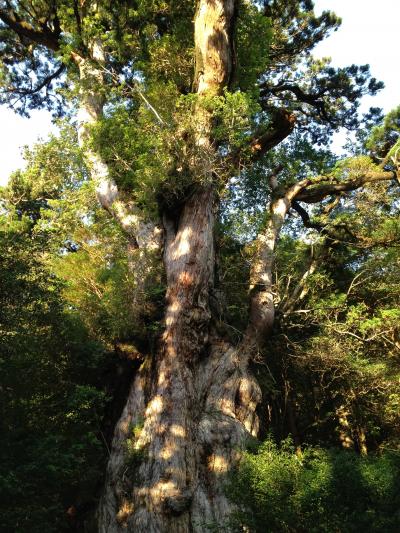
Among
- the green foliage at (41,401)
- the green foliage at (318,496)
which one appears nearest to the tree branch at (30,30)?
the green foliage at (41,401)

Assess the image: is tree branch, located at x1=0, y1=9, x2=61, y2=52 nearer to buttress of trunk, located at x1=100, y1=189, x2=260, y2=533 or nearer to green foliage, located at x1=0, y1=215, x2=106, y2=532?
green foliage, located at x1=0, y1=215, x2=106, y2=532

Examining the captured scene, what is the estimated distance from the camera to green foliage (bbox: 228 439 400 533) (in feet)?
14.0

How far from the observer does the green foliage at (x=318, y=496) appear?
4.25 m

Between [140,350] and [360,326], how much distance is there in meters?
5.07

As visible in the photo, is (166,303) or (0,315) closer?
(0,315)

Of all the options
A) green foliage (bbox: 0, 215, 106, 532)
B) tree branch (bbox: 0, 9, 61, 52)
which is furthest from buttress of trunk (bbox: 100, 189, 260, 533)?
tree branch (bbox: 0, 9, 61, 52)

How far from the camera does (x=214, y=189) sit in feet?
31.1

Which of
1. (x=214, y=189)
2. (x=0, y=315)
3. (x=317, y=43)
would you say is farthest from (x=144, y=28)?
(x=0, y=315)

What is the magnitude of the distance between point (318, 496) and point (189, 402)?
2.94 m

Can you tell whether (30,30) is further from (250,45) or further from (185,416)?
(185,416)

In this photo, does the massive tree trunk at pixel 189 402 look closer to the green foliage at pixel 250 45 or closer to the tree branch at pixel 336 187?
→ the green foliage at pixel 250 45

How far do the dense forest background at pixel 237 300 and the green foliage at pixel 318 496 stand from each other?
19 millimetres

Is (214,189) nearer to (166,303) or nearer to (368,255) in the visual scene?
(166,303)

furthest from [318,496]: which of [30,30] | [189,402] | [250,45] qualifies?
[30,30]
